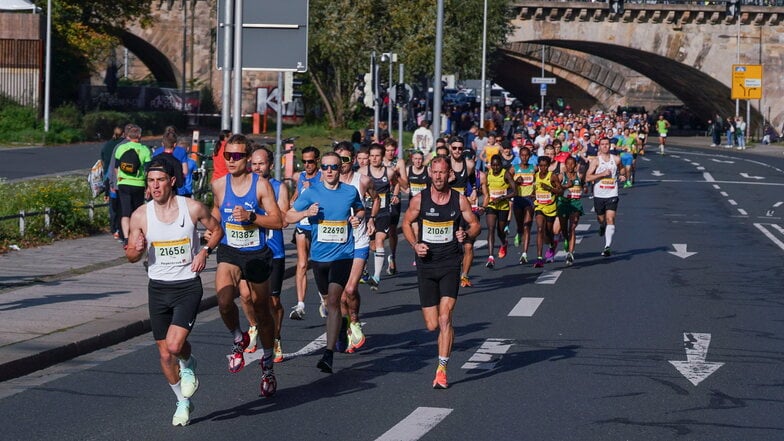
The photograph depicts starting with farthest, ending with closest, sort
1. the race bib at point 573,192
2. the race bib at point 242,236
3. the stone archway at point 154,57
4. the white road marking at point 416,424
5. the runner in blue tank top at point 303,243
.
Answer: the stone archway at point 154,57, the race bib at point 573,192, the runner in blue tank top at point 303,243, the race bib at point 242,236, the white road marking at point 416,424

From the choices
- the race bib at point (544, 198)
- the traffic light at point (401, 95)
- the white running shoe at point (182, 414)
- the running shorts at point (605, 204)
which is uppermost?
the traffic light at point (401, 95)

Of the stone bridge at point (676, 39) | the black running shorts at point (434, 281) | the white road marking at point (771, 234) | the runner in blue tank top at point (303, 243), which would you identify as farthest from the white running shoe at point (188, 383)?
the stone bridge at point (676, 39)

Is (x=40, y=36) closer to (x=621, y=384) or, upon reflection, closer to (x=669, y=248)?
(x=669, y=248)

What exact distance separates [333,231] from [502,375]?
1.78 metres

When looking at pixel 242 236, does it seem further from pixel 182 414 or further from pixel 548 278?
pixel 548 278

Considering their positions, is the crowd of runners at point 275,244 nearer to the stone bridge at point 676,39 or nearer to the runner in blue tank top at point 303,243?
the runner in blue tank top at point 303,243

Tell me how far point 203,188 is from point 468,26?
35549mm

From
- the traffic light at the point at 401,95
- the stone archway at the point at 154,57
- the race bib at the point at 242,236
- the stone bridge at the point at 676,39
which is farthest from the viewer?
the stone bridge at the point at 676,39

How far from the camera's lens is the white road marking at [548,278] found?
16859 mm

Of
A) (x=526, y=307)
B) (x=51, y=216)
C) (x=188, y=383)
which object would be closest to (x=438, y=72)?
(x=51, y=216)

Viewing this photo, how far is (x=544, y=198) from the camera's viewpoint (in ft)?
61.4

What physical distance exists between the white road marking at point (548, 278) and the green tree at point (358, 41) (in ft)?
96.0

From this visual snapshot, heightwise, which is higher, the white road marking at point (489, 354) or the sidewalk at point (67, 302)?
the sidewalk at point (67, 302)

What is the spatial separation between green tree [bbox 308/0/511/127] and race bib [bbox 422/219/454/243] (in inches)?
1439
